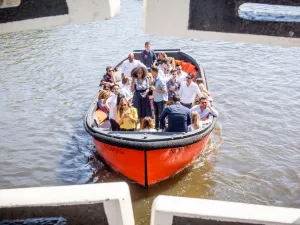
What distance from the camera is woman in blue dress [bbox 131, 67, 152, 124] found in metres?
7.75

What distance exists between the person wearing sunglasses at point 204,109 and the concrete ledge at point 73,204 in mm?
6272

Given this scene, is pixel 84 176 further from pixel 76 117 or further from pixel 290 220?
pixel 290 220

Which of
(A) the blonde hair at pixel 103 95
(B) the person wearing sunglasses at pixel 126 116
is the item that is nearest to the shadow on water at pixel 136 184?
(B) the person wearing sunglasses at pixel 126 116

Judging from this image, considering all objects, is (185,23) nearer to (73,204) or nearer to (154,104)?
(73,204)

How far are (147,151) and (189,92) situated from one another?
2.45 metres

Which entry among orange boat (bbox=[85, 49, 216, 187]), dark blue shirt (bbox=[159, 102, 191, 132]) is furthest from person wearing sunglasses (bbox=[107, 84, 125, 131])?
dark blue shirt (bbox=[159, 102, 191, 132])

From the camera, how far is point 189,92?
27.4 feet

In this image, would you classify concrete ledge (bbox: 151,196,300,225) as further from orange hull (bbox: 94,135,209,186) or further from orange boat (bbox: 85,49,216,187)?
orange hull (bbox: 94,135,209,186)

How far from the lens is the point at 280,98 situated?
1229 cm

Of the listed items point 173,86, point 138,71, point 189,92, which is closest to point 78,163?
point 138,71

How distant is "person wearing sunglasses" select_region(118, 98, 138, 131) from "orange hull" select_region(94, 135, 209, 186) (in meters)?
0.53

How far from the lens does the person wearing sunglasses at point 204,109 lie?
8000mm

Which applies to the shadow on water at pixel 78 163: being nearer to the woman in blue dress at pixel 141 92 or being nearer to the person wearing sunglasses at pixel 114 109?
the person wearing sunglasses at pixel 114 109

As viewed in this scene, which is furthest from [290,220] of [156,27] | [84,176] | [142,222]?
[84,176]
